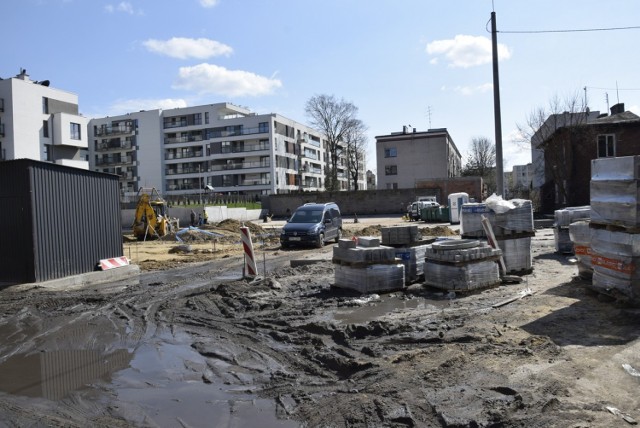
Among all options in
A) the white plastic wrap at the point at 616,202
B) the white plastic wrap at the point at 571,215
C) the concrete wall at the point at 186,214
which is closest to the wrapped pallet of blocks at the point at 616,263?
the white plastic wrap at the point at 616,202

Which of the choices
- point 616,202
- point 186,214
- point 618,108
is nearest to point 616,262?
point 616,202

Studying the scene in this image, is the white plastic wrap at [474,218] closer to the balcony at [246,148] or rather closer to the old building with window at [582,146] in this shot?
the old building with window at [582,146]

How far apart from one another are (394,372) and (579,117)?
120 feet

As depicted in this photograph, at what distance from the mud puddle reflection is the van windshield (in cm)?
1701

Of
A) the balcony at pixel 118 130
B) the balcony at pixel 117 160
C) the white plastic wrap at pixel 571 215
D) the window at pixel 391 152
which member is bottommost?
the white plastic wrap at pixel 571 215

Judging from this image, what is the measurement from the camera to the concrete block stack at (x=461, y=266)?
9758 millimetres

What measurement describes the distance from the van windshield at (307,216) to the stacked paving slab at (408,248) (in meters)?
12.3

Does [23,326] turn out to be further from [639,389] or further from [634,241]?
[634,241]

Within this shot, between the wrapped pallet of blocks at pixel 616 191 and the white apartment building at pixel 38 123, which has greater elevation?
the white apartment building at pixel 38 123

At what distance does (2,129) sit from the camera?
5866 centimetres

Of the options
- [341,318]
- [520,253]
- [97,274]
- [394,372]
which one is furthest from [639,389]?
[97,274]

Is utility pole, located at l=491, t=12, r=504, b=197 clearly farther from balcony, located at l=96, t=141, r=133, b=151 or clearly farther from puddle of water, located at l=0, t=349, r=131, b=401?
balcony, located at l=96, t=141, r=133, b=151

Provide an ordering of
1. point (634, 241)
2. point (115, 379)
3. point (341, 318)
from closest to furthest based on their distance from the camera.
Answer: point (115, 379) < point (634, 241) < point (341, 318)

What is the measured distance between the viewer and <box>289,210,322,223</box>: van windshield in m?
23.8
